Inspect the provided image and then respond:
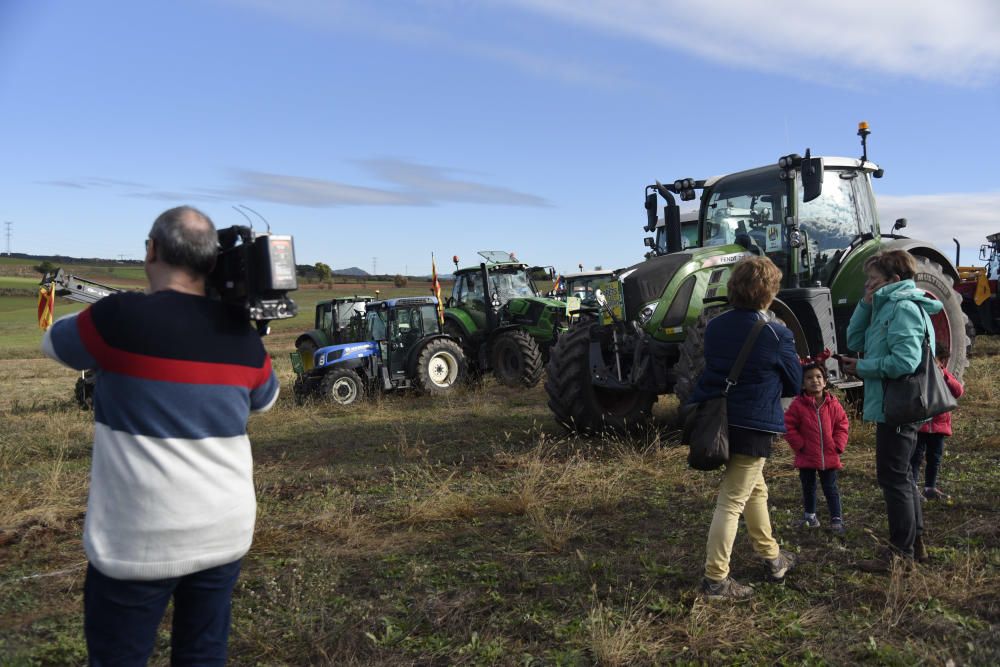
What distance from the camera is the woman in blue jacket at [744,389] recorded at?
11.4 feet

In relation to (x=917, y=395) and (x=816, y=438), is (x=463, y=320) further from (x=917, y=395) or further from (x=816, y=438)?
(x=917, y=395)

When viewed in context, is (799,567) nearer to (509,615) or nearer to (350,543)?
(509,615)

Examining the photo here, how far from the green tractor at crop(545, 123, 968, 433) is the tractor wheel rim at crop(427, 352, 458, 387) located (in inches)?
230

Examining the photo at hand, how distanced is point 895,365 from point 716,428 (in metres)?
0.93

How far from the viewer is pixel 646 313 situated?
6984 millimetres

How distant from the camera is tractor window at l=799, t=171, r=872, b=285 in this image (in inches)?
294

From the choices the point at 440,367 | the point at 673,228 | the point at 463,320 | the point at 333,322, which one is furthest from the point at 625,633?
the point at 333,322

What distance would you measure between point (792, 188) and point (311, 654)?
5.97 meters

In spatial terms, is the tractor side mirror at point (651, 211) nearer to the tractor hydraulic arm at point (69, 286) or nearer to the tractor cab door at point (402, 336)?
the tractor cab door at point (402, 336)

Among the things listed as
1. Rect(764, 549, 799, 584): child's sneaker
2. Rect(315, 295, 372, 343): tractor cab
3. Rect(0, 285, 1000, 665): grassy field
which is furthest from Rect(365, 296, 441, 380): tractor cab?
Rect(764, 549, 799, 584): child's sneaker

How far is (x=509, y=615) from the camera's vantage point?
3.52 meters

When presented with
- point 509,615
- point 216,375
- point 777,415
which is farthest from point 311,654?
point 777,415

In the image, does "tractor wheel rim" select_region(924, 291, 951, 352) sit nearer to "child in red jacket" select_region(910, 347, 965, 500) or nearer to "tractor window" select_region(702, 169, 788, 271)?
"tractor window" select_region(702, 169, 788, 271)

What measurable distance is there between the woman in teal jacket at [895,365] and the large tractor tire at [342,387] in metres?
9.70
